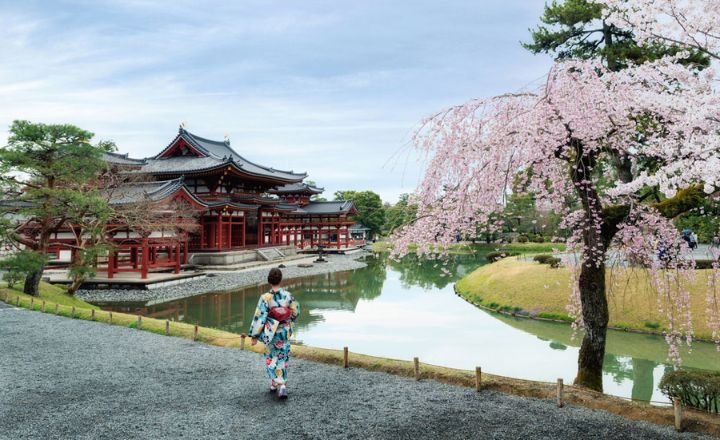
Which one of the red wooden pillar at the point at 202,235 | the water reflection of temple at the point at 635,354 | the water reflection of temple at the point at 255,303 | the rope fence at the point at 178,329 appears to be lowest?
the water reflection of temple at the point at 635,354

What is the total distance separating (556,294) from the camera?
1767cm

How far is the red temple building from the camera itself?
23.5 meters

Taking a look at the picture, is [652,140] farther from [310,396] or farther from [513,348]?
[513,348]

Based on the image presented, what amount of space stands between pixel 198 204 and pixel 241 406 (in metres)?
23.1

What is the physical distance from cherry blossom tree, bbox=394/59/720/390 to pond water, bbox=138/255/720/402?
3.14 m

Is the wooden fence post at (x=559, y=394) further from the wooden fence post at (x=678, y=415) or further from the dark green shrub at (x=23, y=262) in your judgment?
the dark green shrub at (x=23, y=262)

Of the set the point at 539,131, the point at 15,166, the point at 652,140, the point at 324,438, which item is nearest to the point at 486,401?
the point at 324,438

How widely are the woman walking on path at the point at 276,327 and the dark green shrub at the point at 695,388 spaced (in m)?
5.02

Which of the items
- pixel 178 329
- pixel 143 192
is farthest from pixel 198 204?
pixel 178 329

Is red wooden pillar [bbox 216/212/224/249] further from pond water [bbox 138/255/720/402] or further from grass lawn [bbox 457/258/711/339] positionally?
grass lawn [bbox 457/258/711/339]

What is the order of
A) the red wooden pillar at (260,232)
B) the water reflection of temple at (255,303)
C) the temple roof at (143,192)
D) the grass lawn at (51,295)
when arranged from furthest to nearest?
the red wooden pillar at (260,232) → the temple roof at (143,192) → the water reflection of temple at (255,303) → the grass lawn at (51,295)

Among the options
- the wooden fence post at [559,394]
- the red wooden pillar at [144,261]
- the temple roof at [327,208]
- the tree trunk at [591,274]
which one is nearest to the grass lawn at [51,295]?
the red wooden pillar at [144,261]

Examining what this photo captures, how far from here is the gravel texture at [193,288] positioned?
1931 centimetres

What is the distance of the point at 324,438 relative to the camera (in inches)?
188
